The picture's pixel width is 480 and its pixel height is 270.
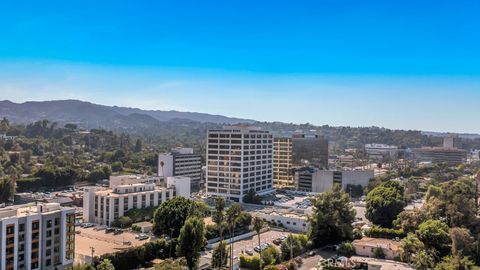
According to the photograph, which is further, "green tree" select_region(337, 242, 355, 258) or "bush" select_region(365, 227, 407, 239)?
"bush" select_region(365, 227, 407, 239)

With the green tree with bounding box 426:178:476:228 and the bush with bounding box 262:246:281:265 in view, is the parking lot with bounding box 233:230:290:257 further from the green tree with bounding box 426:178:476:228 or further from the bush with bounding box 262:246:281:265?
the green tree with bounding box 426:178:476:228

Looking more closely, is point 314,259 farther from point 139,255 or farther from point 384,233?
point 139,255

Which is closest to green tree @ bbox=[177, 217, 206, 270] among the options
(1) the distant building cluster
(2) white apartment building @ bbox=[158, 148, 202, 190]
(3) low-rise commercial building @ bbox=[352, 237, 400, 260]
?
(3) low-rise commercial building @ bbox=[352, 237, 400, 260]

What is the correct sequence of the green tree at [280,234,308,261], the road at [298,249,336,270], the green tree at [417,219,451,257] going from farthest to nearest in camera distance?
the green tree at [280,234,308,261] → the green tree at [417,219,451,257] → the road at [298,249,336,270]

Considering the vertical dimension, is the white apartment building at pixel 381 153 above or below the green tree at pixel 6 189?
above

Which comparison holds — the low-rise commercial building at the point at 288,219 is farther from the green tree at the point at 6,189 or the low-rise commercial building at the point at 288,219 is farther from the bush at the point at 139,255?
the green tree at the point at 6,189

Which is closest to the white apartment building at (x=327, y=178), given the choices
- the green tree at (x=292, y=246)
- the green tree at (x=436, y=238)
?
the green tree at (x=292, y=246)
